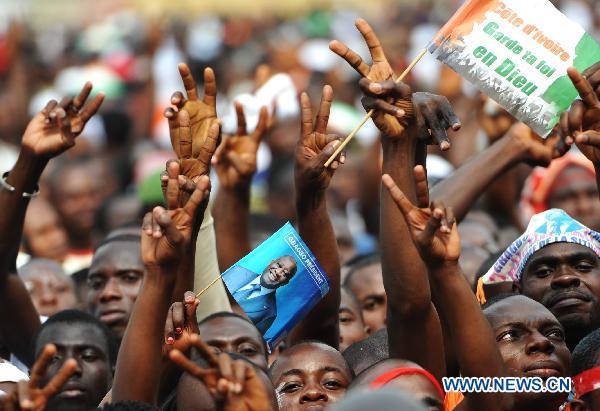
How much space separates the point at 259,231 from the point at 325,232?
2348 mm

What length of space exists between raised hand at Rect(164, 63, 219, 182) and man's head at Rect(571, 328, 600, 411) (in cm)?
159

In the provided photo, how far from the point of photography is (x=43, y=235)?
377 inches

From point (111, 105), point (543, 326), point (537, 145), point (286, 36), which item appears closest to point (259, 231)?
point (537, 145)

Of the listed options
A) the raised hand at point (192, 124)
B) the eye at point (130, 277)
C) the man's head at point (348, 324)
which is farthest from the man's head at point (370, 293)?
the raised hand at point (192, 124)

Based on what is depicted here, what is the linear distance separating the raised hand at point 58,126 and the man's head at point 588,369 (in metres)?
2.14

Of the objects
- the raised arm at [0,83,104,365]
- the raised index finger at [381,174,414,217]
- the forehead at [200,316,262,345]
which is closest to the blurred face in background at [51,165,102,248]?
the raised arm at [0,83,104,365]

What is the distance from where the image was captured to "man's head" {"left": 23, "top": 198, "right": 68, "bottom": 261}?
31.1ft

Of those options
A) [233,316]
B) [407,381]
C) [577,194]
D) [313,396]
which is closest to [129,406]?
[313,396]

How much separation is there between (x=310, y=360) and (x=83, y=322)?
50.9 inches

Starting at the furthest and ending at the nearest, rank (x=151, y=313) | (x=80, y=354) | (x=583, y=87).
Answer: (x=80, y=354), (x=583, y=87), (x=151, y=313)

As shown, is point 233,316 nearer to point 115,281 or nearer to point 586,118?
point 115,281

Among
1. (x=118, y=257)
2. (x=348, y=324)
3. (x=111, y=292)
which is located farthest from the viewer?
(x=118, y=257)

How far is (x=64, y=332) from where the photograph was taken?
20.8 feet

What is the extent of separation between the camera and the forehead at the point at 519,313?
18.5ft
